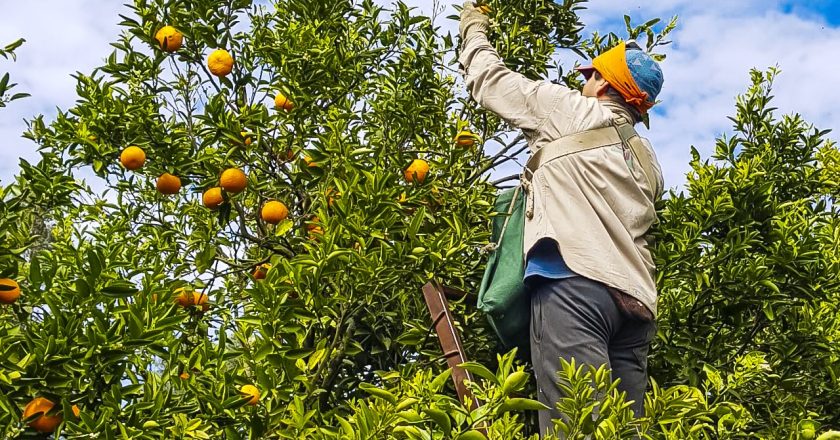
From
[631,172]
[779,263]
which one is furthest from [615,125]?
[779,263]

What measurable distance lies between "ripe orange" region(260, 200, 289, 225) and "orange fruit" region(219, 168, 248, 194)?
4.7 inches

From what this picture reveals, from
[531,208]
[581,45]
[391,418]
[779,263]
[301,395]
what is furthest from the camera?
[581,45]

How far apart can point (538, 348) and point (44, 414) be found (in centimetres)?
118

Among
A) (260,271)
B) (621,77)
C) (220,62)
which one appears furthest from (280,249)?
(621,77)

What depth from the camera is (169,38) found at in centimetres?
307

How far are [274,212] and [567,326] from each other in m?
0.95

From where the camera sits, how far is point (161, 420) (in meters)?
1.83

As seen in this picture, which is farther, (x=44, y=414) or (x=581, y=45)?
(x=581, y=45)

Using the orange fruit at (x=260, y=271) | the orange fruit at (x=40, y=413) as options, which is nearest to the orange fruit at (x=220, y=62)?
the orange fruit at (x=260, y=271)

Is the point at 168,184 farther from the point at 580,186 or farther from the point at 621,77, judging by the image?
the point at 621,77

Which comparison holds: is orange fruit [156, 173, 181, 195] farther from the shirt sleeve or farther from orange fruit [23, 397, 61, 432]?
orange fruit [23, 397, 61, 432]

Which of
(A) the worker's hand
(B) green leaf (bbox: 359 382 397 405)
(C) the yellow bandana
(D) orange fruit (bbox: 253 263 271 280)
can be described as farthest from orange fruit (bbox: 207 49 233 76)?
(B) green leaf (bbox: 359 382 397 405)

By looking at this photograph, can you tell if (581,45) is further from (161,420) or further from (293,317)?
(161,420)

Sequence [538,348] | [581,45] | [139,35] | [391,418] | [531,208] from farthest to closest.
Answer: [581,45] → [139,35] → [531,208] → [538,348] → [391,418]
